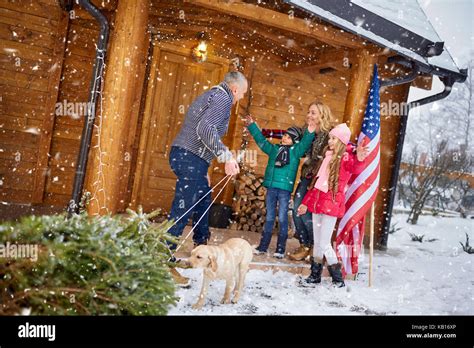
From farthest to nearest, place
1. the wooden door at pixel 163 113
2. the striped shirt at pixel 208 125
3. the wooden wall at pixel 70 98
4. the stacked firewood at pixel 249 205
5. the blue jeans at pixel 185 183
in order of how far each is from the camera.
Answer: the stacked firewood at pixel 249 205 → the wooden door at pixel 163 113 → the wooden wall at pixel 70 98 → the blue jeans at pixel 185 183 → the striped shirt at pixel 208 125

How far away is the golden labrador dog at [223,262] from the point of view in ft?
10.8

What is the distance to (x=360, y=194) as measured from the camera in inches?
204

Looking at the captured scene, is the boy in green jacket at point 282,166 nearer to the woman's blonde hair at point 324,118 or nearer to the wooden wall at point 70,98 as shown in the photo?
the woman's blonde hair at point 324,118

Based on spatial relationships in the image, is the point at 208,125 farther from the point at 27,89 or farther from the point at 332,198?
the point at 27,89

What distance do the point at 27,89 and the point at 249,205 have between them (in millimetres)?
3927

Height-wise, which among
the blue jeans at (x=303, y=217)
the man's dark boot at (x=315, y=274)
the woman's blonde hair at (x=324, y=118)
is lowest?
the man's dark boot at (x=315, y=274)

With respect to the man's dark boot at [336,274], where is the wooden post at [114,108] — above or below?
above

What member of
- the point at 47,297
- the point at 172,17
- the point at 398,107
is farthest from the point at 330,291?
the point at 398,107

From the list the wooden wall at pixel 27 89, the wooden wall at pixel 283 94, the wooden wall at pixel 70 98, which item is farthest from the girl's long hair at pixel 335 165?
the wooden wall at pixel 27 89

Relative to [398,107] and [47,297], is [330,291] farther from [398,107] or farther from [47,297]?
[398,107]

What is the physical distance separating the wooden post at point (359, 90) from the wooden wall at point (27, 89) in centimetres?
427

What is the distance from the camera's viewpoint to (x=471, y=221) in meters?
14.4

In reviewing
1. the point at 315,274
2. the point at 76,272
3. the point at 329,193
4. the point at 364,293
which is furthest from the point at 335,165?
the point at 76,272

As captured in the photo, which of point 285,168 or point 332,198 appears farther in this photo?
point 285,168
